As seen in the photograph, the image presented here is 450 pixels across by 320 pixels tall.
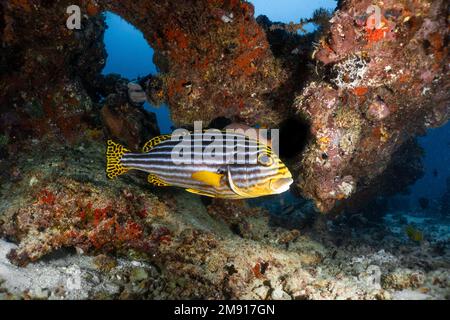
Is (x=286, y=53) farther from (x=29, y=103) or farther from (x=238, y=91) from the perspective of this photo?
(x=29, y=103)

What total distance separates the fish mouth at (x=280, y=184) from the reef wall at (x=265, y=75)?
2363 millimetres

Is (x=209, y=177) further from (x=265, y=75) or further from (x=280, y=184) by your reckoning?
(x=265, y=75)

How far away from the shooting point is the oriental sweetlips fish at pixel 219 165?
2.98 m

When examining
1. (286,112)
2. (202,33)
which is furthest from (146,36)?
(286,112)

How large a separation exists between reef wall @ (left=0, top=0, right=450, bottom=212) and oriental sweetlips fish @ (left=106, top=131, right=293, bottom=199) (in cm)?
218

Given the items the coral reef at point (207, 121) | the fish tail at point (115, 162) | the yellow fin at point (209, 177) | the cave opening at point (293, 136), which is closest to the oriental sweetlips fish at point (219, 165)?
the yellow fin at point (209, 177)

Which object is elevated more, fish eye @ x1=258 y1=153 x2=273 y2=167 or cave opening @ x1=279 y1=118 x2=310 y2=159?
cave opening @ x1=279 y1=118 x2=310 y2=159

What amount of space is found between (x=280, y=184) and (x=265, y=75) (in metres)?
3.30

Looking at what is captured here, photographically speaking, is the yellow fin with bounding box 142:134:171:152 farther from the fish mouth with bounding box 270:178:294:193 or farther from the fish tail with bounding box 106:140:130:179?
the fish mouth with bounding box 270:178:294:193

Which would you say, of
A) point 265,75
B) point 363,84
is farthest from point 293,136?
point 363,84

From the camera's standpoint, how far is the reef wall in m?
4.70

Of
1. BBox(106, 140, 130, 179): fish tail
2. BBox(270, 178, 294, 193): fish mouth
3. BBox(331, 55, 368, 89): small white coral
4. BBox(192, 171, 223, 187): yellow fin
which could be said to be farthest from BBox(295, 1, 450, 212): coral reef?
BBox(106, 140, 130, 179): fish tail

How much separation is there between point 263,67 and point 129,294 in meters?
4.30

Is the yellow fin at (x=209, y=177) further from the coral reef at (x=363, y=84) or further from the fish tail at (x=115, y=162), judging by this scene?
the coral reef at (x=363, y=84)
